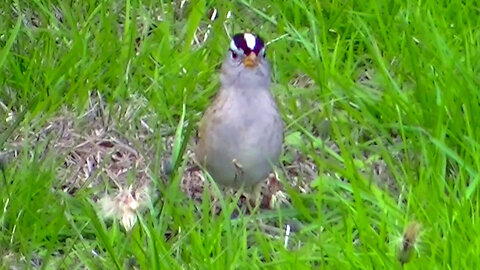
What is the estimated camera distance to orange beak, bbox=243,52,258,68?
13.0 ft

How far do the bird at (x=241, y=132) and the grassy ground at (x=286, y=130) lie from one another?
96 mm

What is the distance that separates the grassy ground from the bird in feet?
0.31

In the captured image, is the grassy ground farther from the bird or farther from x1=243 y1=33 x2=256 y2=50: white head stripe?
x1=243 y1=33 x2=256 y2=50: white head stripe

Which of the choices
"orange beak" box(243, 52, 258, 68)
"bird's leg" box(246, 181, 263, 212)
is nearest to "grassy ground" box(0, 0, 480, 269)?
"bird's leg" box(246, 181, 263, 212)

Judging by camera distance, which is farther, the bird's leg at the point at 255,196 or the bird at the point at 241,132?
the bird's leg at the point at 255,196

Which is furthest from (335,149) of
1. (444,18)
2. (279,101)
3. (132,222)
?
(132,222)

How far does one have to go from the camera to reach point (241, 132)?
3812 millimetres

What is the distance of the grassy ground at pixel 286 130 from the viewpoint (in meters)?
3.50

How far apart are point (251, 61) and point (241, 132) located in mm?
253

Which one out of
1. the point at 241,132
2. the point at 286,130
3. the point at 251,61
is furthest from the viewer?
the point at 286,130

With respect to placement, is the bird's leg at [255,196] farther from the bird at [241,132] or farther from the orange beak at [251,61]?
the orange beak at [251,61]

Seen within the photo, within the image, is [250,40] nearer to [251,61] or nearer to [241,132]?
[251,61]

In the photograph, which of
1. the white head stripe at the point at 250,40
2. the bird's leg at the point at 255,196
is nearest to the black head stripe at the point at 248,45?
the white head stripe at the point at 250,40

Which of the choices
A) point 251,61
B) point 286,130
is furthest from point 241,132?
point 286,130
